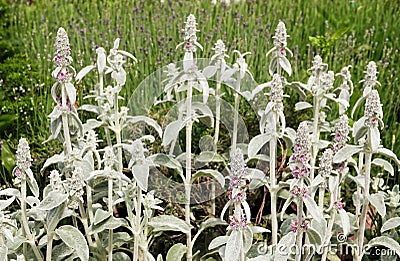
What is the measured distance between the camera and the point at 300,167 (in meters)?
1.95

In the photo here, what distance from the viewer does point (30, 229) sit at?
7.22 feet

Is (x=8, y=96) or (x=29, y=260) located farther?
(x=8, y=96)

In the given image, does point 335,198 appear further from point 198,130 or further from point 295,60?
point 295,60

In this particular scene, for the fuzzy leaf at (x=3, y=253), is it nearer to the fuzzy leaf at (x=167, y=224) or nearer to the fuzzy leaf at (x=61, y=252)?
the fuzzy leaf at (x=61, y=252)

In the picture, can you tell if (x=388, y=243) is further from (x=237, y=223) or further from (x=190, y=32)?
(x=190, y=32)

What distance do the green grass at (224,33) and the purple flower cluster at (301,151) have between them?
1363mm

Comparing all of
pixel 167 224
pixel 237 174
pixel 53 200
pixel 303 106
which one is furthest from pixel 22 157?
pixel 303 106

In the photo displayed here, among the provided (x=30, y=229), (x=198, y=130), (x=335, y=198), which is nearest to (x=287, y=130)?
(x=335, y=198)

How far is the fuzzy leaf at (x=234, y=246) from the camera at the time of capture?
193cm

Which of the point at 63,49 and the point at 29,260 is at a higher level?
the point at 63,49

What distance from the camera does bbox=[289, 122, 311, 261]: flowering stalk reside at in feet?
6.19

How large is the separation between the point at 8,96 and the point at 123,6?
70.2 inches

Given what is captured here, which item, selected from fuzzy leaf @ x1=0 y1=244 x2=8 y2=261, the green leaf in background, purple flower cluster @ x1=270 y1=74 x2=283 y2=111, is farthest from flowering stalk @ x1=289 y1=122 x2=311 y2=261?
the green leaf in background

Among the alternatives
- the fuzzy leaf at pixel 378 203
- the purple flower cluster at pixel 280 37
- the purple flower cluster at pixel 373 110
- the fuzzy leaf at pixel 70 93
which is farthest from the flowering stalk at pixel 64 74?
the fuzzy leaf at pixel 378 203
